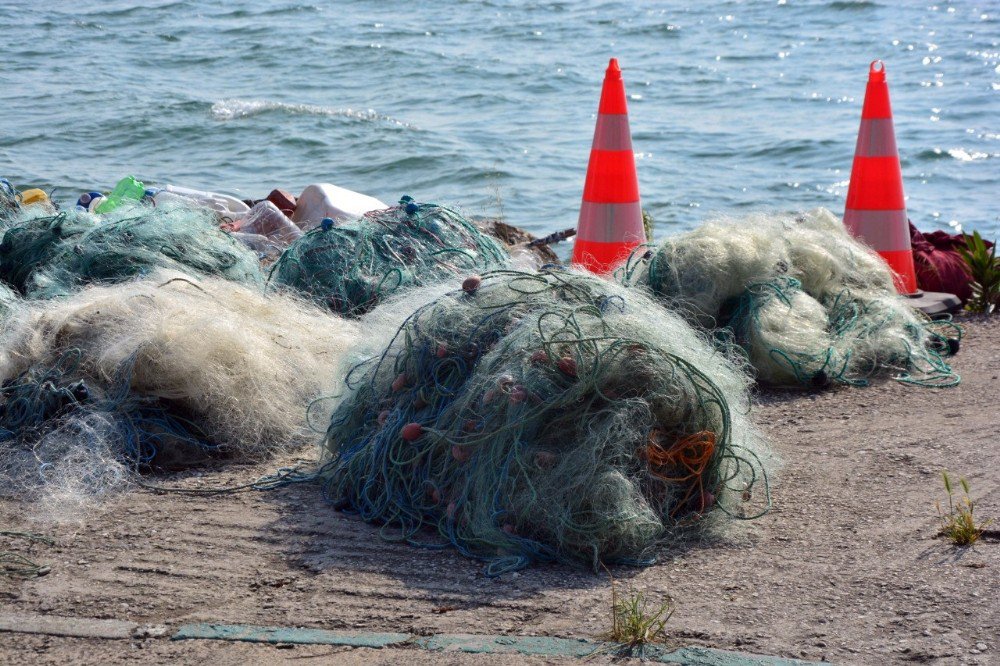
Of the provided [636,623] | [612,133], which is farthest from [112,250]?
[636,623]

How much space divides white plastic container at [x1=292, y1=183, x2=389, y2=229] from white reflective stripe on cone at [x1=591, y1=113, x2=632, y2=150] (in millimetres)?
1594

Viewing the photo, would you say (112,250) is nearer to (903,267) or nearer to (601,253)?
(601,253)

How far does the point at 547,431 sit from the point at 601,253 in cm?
301

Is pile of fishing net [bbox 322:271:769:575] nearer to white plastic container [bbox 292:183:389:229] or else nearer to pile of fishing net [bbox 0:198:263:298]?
pile of fishing net [bbox 0:198:263:298]

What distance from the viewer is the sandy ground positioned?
10.1ft

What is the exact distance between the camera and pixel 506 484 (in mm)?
3682

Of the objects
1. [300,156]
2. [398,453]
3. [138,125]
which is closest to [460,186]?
[300,156]

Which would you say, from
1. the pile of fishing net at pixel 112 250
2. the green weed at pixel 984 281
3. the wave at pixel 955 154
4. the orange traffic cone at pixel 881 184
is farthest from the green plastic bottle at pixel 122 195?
the wave at pixel 955 154

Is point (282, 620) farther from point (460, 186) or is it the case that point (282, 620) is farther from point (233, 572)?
point (460, 186)

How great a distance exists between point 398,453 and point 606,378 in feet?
2.54

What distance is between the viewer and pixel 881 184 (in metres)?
6.81

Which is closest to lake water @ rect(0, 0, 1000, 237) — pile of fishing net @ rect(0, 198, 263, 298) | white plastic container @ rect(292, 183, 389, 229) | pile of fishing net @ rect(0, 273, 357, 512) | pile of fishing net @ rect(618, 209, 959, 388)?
white plastic container @ rect(292, 183, 389, 229)

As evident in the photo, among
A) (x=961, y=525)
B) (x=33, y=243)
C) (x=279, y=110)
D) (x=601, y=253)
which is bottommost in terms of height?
(x=279, y=110)

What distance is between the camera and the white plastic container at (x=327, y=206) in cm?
759
